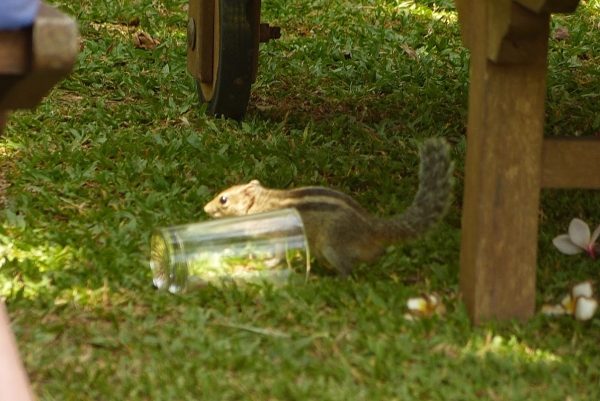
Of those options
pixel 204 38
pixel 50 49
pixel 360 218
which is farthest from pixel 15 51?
pixel 204 38

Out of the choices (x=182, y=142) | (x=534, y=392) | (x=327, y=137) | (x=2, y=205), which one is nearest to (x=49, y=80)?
(x=534, y=392)

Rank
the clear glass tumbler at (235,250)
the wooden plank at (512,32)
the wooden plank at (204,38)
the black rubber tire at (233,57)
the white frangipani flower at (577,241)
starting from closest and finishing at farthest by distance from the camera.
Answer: the wooden plank at (512,32) → the clear glass tumbler at (235,250) → the white frangipani flower at (577,241) → the black rubber tire at (233,57) → the wooden plank at (204,38)

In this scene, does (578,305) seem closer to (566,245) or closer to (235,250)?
(566,245)

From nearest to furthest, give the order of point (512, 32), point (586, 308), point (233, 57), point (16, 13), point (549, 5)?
point (16, 13) < point (549, 5) < point (512, 32) < point (586, 308) < point (233, 57)

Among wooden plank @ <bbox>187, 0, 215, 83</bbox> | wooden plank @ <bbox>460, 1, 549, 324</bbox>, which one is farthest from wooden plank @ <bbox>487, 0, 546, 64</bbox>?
wooden plank @ <bbox>187, 0, 215, 83</bbox>

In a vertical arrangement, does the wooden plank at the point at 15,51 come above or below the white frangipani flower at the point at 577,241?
above

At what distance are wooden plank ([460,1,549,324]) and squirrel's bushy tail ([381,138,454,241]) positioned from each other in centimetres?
37

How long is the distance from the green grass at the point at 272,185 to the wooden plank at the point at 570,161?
427 mm

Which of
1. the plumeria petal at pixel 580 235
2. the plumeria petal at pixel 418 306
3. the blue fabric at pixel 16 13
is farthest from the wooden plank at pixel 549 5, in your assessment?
the blue fabric at pixel 16 13

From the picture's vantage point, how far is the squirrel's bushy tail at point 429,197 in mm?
3182

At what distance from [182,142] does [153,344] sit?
6.50 feet

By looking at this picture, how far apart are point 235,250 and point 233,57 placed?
1814 mm

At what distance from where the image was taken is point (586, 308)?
2.84m

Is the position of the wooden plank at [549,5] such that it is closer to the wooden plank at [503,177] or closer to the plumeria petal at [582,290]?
the wooden plank at [503,177]
